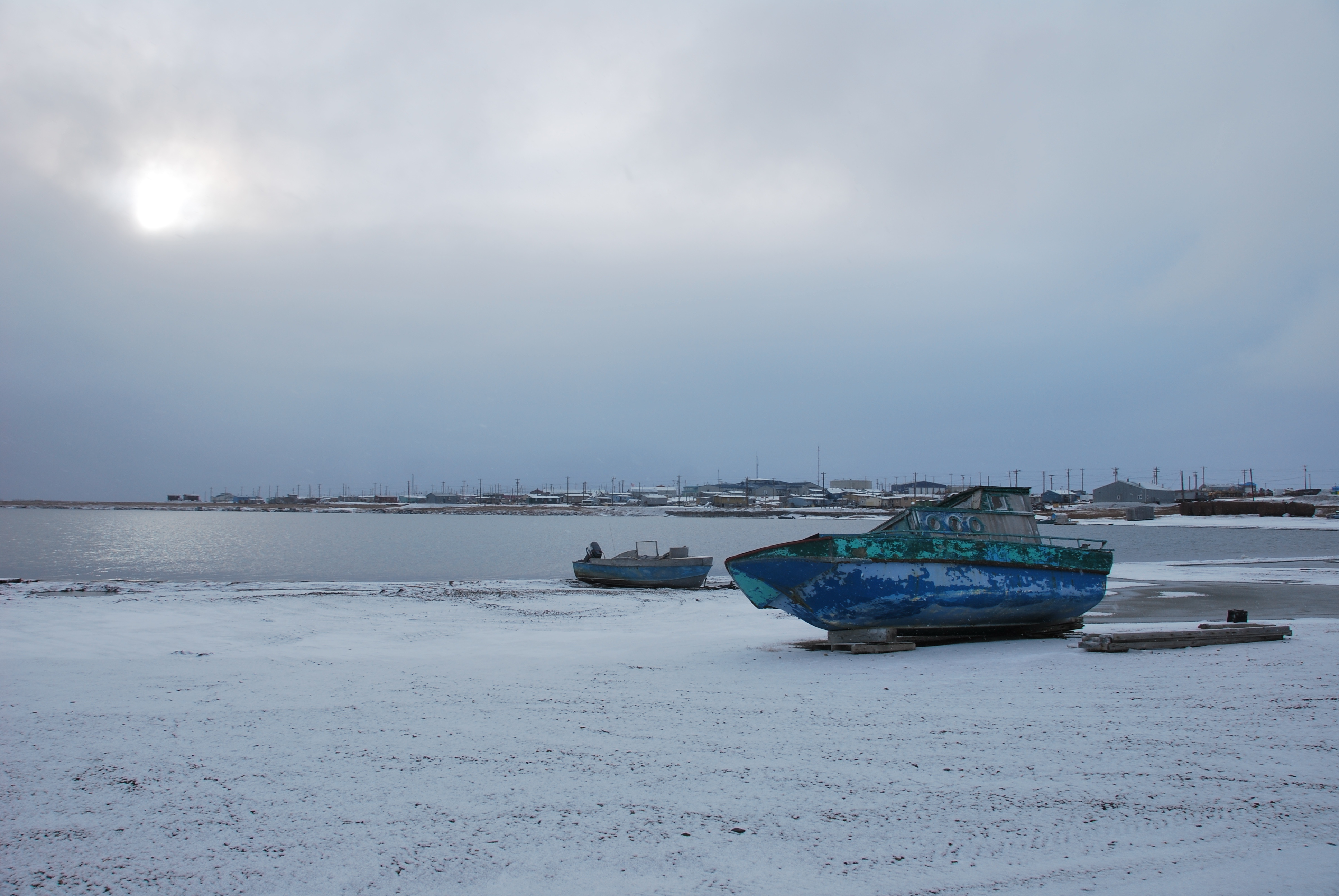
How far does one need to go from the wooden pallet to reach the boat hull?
4.58 feet

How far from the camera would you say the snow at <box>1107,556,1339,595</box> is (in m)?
23.7

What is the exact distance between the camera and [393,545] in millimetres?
57062

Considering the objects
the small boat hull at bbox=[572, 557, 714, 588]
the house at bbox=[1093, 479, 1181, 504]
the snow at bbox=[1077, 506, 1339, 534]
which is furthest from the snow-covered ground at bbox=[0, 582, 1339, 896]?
the house at bbox=[1093, 479, 1181, 504]

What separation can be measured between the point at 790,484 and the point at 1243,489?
307 feet

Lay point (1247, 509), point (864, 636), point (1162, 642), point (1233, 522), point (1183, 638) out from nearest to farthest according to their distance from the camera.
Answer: point (1162, 642)
point (1183, 638)
point (864, 636)
point (1233, 522)
point (1247, 509)

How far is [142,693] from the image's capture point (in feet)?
26.1

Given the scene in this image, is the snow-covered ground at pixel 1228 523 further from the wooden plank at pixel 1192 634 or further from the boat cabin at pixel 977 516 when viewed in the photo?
the wooden plank at pixel 1192 634

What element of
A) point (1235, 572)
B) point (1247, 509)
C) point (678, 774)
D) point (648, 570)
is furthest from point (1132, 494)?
point (678, 774)

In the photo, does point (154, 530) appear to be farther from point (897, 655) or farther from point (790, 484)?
point (790, 484)

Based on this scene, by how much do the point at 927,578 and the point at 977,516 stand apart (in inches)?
92.4

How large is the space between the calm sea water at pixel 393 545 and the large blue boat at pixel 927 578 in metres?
22.5

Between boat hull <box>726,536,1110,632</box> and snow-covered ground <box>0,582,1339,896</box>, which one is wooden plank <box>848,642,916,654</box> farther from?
boat hull <box>726,536,1110,632</box>

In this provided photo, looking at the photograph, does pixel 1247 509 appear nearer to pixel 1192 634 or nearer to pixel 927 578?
pixel 1192 634

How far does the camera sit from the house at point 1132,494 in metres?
109
